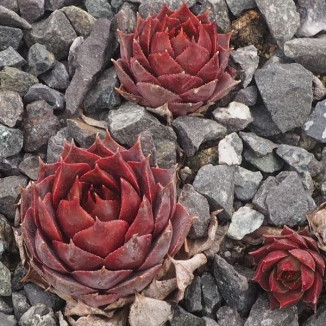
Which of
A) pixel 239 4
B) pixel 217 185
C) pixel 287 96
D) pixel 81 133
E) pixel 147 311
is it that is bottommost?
pixel 147 311

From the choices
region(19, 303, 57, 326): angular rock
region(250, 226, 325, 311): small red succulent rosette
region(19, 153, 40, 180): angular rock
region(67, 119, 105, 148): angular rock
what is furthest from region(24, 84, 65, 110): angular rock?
region(250, 226, 325, 311): small red succulent rosette

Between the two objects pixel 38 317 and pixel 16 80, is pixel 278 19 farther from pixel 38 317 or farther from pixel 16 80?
pixel 38 317

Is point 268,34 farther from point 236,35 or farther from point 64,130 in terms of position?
point 64,130

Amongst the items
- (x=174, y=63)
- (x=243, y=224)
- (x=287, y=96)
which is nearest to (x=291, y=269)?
(x=243, y=224)

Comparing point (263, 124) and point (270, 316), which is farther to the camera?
point (263, 124)

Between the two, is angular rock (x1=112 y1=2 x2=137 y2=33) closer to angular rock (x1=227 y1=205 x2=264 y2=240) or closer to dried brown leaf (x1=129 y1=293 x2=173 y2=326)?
angular rock (x1=227 y1=205 x2=264 y2=240)

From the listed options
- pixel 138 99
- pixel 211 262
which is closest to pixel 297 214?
pixel 211 262
